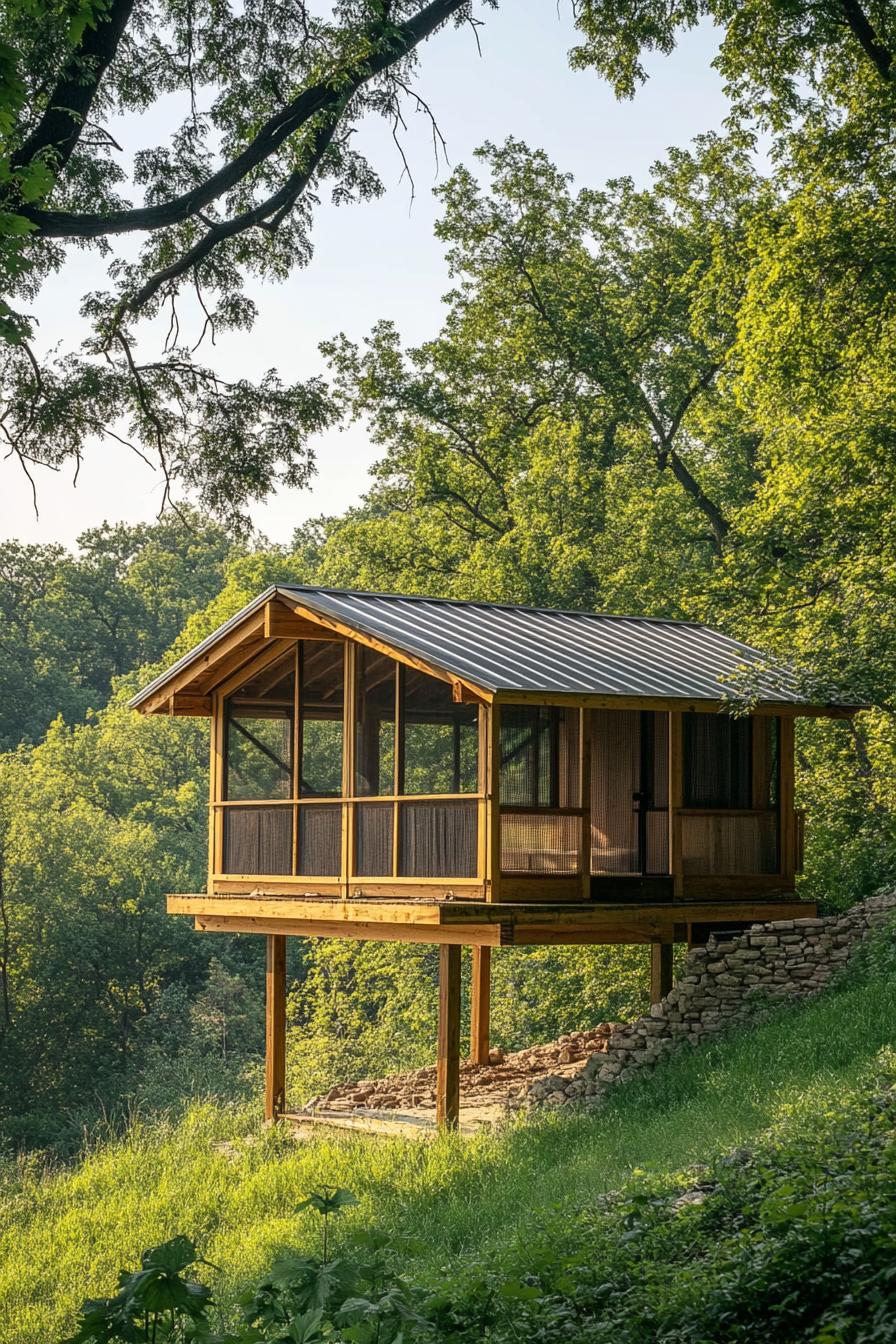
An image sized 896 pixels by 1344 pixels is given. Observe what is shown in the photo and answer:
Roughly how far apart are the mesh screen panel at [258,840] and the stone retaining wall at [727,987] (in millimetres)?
4116

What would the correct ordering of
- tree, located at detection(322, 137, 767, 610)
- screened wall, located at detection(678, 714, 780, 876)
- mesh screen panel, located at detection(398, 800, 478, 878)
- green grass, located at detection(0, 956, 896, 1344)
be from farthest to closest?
tree, located at detection(322, 137, 767, 610)
screened wall, located at detection(678, 714, 780, 876)
mesh screen panel, located at detection(398, 800, 478, 878)
green grass, located at detection(0, 956, 896, 1344)

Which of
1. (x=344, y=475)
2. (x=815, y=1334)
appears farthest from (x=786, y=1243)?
(x=344, y=475)

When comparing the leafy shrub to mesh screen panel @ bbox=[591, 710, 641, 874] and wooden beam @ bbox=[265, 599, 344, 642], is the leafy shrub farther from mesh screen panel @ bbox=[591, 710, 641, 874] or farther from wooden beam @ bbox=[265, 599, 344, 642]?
wooden beam @ bbox=[265, 599, 344, 642]

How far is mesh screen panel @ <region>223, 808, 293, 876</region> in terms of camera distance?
19000 millimetres

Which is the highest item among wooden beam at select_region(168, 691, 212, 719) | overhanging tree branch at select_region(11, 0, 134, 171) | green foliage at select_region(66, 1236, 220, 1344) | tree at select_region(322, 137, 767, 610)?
tree at select_region(322, 137, 767, 610)

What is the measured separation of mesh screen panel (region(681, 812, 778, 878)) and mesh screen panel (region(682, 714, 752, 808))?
0.36 metres

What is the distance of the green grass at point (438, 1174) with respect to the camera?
12273 mm

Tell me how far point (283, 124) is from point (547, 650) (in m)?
7.39

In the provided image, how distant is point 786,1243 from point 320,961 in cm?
2793

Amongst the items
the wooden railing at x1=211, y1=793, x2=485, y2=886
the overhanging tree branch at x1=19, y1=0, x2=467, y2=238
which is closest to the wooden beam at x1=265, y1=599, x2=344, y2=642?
the wooden railing at x1=211, y1=793, x2=485, y2=886

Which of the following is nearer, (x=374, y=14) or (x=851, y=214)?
(x=374, y=14)

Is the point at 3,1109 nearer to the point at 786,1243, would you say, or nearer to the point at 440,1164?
the point at 440,1164

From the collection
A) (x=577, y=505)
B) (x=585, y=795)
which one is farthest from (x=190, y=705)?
(x=577, y=505)

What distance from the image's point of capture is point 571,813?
16328mm
